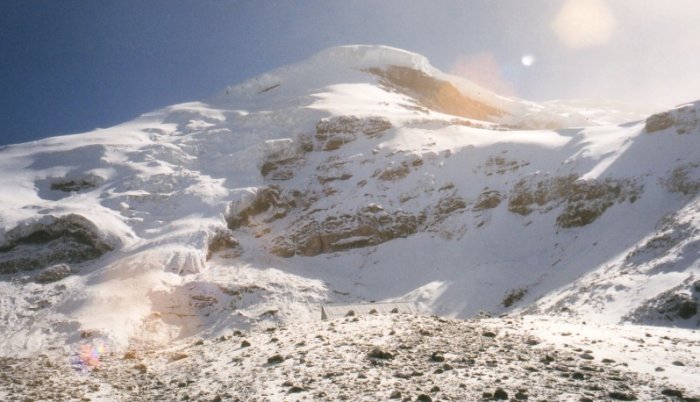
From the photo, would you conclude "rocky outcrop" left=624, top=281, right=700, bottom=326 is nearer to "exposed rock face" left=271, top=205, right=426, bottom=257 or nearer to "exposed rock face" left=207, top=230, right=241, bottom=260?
→ "exposed rock face" left=271, top=205, right=426, bottom=257

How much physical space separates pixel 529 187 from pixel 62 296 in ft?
127

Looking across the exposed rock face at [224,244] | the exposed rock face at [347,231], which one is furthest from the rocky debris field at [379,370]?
the exposed rock face at [347,231]

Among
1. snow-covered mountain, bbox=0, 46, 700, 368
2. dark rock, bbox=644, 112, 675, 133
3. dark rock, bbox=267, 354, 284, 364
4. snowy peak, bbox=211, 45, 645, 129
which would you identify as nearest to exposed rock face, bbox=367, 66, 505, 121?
snowy peak, bbox=211, 45, 645, 129

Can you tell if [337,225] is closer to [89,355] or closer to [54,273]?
[54,273]

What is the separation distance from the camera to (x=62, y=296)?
3400cm

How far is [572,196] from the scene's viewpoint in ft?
129

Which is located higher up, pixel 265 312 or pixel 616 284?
pixel 616 284

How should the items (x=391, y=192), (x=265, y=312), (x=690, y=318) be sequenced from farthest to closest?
(x=391, y=192), (x=265, y=312), (x=690, y=318)

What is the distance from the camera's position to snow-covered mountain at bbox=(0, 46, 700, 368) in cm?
2919

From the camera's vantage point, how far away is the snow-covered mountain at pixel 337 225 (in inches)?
1149

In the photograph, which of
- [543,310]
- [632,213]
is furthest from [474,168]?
[543,310]

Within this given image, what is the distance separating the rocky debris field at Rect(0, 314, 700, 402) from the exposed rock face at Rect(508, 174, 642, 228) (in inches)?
933

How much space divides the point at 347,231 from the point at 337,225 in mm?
1328

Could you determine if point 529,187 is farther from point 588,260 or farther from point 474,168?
point 588,260
